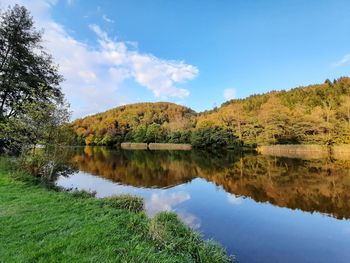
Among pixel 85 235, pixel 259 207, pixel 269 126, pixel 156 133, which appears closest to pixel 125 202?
pixel 85 235

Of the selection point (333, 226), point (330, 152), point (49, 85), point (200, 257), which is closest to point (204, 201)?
point (333, 226)

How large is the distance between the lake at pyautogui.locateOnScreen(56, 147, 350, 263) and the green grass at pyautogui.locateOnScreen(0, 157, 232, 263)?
1688 mm

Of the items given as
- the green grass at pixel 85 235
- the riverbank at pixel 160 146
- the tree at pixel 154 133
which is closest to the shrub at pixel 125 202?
the green grass at pixel 85 235

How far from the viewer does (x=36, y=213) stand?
20.8ft

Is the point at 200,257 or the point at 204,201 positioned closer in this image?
the point at 200,257

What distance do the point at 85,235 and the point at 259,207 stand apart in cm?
884

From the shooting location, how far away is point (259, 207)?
1177 centimetres

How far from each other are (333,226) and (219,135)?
148 ft

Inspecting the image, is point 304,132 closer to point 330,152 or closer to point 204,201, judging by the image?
point 330,152

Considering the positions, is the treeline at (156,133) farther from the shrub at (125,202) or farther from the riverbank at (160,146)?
the shrub at (125,202)

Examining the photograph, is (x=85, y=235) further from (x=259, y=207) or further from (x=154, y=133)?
(x=154, y=133)

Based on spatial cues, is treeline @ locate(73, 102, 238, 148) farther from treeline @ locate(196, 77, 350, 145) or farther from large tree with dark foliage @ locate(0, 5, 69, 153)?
large tree with dark foliage @ locate(0, 5, 69, 153)

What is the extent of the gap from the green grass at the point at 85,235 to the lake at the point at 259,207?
1.69 meters

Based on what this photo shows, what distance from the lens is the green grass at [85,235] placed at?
4.27m
